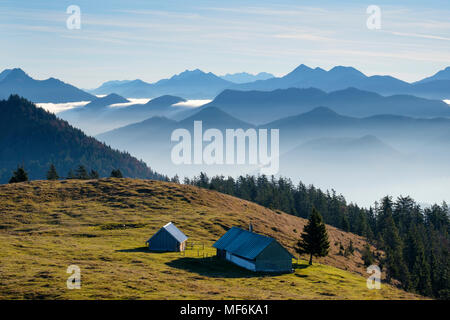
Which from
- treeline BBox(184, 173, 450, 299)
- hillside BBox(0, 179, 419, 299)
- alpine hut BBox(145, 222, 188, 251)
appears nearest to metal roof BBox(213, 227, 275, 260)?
hillside BBox(0, 179, 419, 299)

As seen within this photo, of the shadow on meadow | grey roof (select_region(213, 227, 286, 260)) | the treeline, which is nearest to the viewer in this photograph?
the shadow on meadow

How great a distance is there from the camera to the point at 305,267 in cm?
7388

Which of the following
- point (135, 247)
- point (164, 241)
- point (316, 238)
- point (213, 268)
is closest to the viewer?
point (213, 268)

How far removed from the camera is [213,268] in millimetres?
67188

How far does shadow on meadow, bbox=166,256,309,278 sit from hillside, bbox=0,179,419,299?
5.7 inches

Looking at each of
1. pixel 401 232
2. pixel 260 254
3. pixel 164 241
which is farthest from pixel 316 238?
pixel 401 232

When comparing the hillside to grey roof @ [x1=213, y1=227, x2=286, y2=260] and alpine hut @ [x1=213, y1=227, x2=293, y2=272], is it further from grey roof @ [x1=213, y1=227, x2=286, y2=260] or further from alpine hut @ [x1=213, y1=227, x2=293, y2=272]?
grey roof @ [x1=213, y1=227, x2=286, y2=260]

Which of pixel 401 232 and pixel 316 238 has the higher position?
pixel 316 238

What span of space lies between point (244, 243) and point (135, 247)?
1801cm

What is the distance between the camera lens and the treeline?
10975 cm

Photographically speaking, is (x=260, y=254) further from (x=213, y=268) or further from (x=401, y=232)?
(x=401, y=232)

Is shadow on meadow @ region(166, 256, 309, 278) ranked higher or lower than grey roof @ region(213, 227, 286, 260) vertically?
lower

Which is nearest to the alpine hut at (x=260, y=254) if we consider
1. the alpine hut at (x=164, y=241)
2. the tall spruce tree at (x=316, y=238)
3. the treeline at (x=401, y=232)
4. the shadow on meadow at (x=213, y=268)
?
the shadow on meadow at (x=213, y=268)
